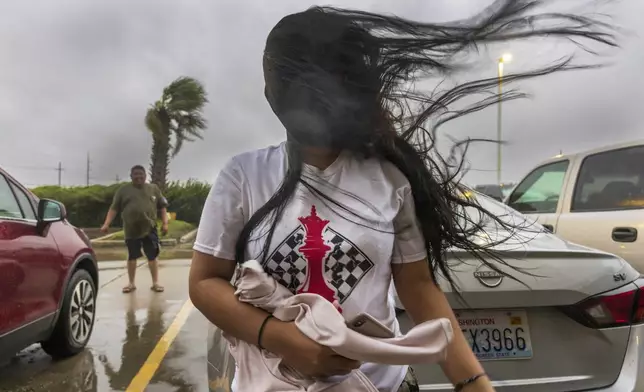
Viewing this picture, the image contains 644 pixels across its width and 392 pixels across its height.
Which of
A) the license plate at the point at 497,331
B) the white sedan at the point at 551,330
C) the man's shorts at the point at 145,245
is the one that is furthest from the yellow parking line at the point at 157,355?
the license plate at the point at 497,331

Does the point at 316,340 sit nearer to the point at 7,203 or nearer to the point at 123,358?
the point at 7,203

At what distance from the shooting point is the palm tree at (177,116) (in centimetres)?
154

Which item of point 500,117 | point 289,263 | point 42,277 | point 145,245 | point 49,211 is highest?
point 500,117

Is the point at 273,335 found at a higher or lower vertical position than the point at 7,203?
higher

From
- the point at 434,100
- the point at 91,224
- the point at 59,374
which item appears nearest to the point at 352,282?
the point at 434,100

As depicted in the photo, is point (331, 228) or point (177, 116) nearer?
point (331, 228)

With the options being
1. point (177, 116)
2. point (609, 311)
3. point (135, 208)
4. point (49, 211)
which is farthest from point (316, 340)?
point (135, 208)

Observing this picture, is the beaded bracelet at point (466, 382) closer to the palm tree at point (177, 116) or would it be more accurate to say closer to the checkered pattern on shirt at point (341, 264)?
the checkered pattern on shirt at point (341, 264)

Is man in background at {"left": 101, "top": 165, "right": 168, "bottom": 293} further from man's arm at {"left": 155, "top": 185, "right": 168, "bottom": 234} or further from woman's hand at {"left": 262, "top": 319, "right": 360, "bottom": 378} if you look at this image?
woman's hand at {"left": 262, "top": 319, "right": 360, "bottom": 378}

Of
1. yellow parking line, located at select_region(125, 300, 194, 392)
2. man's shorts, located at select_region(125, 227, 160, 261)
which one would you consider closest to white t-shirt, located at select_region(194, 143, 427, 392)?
yellow parking line, located at select_region(125, 300, 194, 392)

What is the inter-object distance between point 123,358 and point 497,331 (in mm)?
3770

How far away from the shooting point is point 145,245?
8016 millimetres

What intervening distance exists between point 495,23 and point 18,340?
13.0 ft

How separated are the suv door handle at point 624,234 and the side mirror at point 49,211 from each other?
445 centimetres
